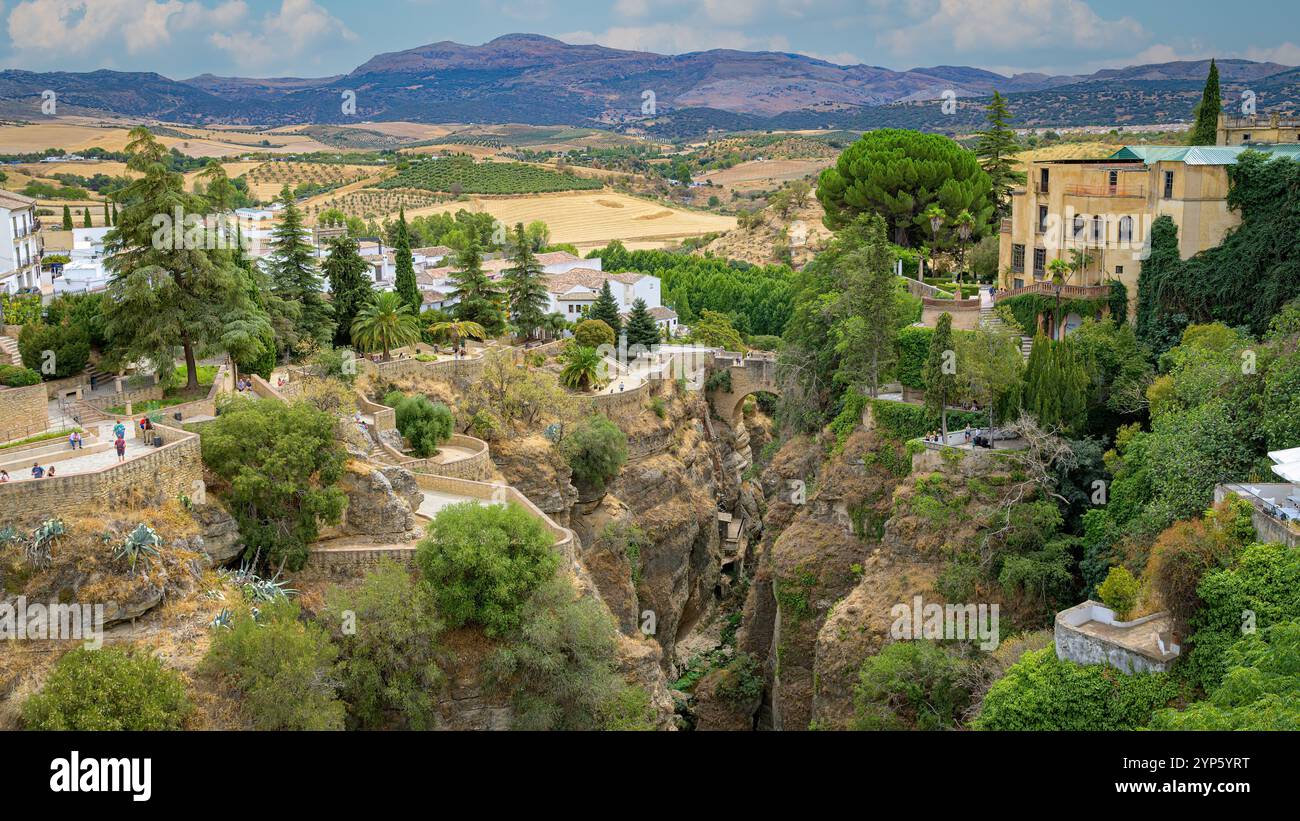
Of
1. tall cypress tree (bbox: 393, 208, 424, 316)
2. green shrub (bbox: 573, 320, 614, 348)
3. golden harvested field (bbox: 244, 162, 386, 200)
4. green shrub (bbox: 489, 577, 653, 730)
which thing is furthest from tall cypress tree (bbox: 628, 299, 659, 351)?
golden harvested field (bbox: 244, 162, 386, 200)

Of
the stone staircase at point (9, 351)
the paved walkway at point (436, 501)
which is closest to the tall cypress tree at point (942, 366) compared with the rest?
the paved walkway at point (436, 501)

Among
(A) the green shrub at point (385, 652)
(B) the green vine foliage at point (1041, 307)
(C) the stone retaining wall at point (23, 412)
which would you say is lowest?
(A) the green shrub at point (385, 652)

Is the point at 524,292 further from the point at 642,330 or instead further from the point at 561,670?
the point at 561,670

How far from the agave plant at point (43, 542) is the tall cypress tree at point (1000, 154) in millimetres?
46229

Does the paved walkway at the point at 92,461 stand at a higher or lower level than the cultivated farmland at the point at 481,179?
lower

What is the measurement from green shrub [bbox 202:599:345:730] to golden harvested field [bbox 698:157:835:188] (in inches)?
5474

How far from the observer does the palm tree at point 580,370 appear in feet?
165

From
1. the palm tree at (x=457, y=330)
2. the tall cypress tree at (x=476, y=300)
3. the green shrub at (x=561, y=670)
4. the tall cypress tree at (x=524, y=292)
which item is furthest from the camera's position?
the tall cypress tree at (x=524, y=292)

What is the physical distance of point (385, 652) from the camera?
89.2ft

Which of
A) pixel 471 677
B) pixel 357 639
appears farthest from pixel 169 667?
pixel 471 677

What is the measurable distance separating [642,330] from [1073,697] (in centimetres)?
4010

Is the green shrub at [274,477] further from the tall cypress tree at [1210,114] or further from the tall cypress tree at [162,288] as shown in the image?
the tall cypress tree at [1210,114]

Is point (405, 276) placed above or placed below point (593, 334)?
above

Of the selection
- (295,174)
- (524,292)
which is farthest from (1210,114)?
(295,174)
